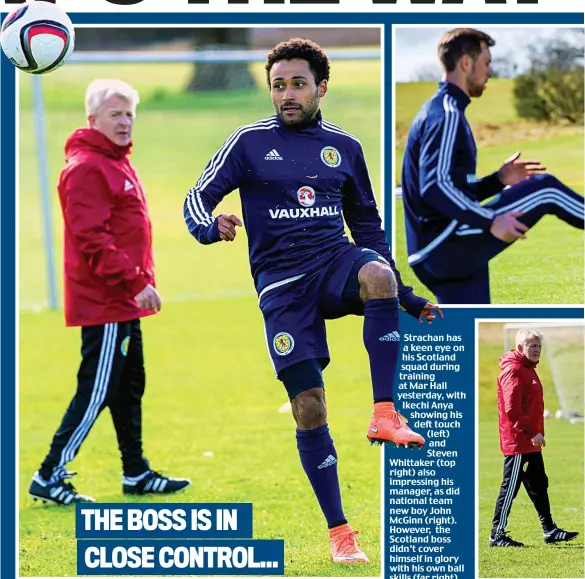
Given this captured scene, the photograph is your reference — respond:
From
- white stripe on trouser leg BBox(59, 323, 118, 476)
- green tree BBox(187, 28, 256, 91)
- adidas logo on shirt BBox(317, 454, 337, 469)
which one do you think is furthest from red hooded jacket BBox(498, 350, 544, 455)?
green tree BBox(187, 28, 256, 91)

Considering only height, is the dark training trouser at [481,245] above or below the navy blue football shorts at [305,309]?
above

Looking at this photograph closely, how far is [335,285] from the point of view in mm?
6137

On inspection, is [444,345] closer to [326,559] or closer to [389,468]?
[389,468]

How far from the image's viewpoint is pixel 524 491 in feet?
23.9

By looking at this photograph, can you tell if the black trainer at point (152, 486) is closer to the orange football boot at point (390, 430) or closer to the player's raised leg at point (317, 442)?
the player's raised leg at point (317, 442)

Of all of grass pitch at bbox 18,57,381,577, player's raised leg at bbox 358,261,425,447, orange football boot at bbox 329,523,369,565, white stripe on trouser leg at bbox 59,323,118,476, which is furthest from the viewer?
grass pitch at bbox 18,57,381,577

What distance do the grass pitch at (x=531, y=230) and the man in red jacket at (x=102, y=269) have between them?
1493 mm

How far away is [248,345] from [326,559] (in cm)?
420

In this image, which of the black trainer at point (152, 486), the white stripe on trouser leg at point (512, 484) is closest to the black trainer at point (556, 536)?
the white stripe on trouser leg at point (512, 484)

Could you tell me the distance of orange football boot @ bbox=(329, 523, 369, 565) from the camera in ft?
21.2

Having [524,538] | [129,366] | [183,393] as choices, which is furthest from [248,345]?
[524,538]

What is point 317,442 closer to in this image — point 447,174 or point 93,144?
point 447,174

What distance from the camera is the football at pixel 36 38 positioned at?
661 centimetres

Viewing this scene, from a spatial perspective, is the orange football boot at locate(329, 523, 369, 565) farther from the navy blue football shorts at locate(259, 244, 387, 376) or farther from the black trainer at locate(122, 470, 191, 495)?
the black trainer at locate(122, 470, 191, 495)
